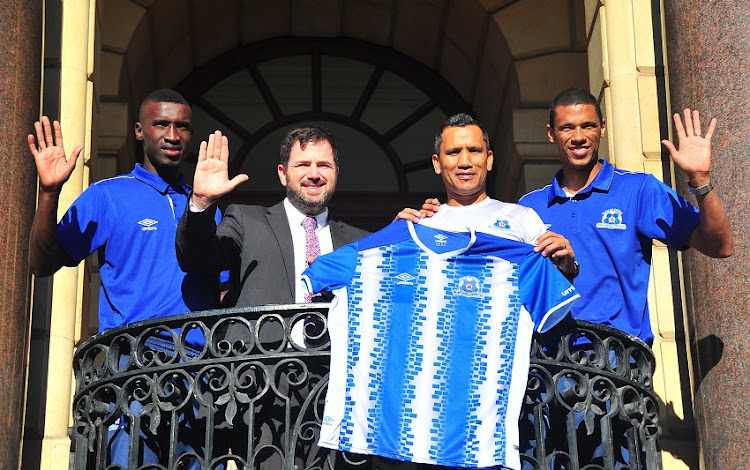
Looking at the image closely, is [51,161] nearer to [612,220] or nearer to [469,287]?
[469,287]

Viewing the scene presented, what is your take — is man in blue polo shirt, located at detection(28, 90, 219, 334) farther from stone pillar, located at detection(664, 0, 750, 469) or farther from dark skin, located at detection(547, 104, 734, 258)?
stone pillar, located at detection(664, 0, 750, 469)

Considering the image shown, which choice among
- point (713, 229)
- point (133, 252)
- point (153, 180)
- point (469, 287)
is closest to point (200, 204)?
point (133, 252)

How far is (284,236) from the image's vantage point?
7.80 m

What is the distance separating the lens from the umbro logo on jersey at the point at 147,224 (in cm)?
783

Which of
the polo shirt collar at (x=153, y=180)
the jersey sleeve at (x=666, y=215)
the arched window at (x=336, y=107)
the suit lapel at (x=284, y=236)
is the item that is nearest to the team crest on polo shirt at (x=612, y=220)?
the jersey sleeve at (x=666, y=215)

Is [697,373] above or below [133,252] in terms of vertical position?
below

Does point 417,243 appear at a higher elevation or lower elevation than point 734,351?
higher

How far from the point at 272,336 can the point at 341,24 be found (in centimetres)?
551

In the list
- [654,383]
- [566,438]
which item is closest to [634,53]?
[654,383]

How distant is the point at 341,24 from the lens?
41.3ft

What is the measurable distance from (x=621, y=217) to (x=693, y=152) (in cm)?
50

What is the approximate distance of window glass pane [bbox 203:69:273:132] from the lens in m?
12.2

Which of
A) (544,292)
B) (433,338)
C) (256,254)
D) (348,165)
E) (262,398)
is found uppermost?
(348,165)

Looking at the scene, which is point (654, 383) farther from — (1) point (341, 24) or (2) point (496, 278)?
(1) point (341, 24)
